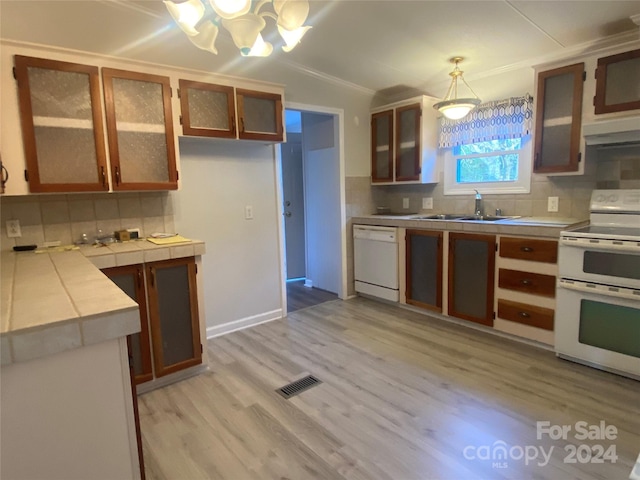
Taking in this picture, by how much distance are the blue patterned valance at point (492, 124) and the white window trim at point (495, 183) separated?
0.16 metres

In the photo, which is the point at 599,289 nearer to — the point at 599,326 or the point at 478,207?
the point at 599,326

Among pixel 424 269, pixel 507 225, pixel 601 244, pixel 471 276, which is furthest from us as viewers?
pixel 424 269

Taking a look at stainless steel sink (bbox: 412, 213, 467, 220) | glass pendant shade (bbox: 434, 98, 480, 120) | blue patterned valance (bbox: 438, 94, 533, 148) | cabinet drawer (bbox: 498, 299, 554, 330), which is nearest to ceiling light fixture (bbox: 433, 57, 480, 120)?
glass pendant shade (bbox: 434, 98, 480, 120)

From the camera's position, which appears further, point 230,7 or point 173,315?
point 173,315

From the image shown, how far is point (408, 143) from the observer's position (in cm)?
390

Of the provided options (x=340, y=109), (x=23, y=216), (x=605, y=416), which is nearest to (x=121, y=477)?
(x=23, y=216)

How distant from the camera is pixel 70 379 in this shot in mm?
888

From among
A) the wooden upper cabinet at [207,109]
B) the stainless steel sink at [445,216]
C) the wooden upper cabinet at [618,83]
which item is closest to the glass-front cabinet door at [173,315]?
the wooden upper cabinet at [207,109]

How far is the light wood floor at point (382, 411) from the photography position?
1.70 m

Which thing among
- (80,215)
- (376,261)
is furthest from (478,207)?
(80,215)

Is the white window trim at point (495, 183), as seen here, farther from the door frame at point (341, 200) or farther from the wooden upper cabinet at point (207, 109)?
the wooden upper cabinet at point (207, 109)

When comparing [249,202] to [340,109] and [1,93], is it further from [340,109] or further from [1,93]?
[1,93]

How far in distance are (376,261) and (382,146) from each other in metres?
1.34

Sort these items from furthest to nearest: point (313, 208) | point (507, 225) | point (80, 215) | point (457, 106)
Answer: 1. point (313, 208)
2. point (507, 225)
3. point (457, 106)
4. point (80, 215)
